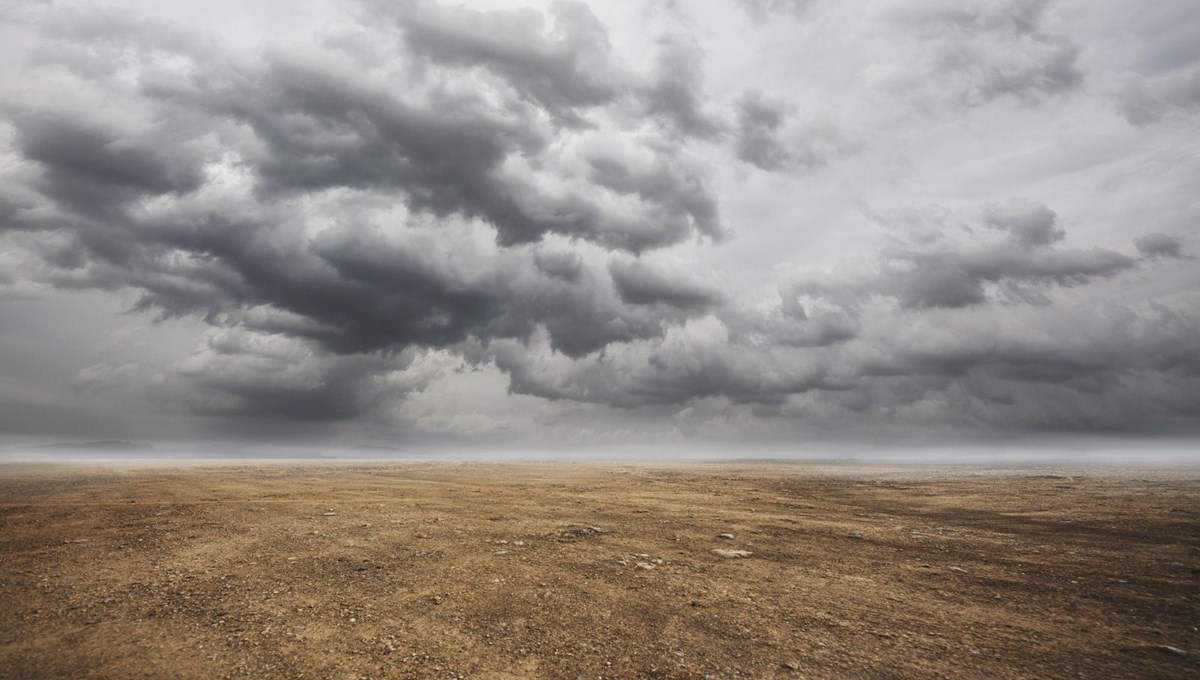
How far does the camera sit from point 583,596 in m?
11.8

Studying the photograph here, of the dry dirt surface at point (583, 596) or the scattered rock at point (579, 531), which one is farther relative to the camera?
the scattered rock at point (579, 531)

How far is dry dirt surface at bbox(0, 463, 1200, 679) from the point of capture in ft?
27.9

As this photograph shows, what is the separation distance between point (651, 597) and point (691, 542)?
635 cm

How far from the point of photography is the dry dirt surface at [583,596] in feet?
27.9

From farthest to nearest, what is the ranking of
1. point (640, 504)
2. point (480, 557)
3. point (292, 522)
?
point (640, 504) < point (292, 522) < point (480, 557)

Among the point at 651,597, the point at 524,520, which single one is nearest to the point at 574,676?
the point at 651,597

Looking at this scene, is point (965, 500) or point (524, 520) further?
point (965, 500)

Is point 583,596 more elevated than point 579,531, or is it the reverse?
point 583,596

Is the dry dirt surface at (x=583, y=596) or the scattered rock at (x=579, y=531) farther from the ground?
the dry dirt surface at (x=583, y=596)

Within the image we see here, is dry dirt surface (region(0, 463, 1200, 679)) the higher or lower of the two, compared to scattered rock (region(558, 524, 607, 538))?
higher

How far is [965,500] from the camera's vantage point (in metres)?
30.6

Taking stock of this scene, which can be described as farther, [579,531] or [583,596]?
[579,531]

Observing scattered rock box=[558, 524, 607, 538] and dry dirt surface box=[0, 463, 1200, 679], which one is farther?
scattered rock box=[558, 524, 607, 538]

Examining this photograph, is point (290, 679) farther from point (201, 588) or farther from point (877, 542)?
point (877, 542)
